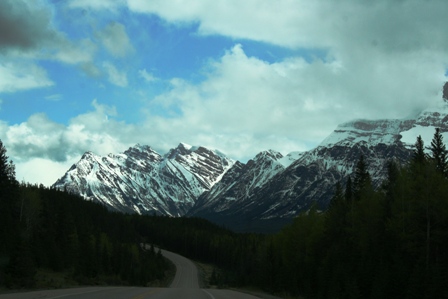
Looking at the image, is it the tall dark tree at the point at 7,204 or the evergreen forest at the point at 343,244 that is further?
the tall dark tree at the point at 7,204

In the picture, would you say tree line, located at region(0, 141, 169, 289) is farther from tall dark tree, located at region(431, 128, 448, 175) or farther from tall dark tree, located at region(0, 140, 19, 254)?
tall dark tree, located at region(431, 128, 448, 175)

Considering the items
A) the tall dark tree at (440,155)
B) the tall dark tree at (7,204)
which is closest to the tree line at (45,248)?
the tall dark tree at (7,204)

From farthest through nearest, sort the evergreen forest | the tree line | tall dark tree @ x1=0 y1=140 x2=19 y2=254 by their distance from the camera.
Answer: tall dark tree @ x1=0 y1=140 x2=19 y2=254, the evergreen forest, the tree line

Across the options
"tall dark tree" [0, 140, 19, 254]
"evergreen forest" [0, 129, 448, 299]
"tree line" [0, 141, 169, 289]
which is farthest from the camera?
"tall dark tree" [0, 140, 19, 254]

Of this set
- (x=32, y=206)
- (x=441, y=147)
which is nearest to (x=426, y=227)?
(x=441, y=147)

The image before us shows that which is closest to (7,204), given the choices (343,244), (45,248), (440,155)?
(45,248)

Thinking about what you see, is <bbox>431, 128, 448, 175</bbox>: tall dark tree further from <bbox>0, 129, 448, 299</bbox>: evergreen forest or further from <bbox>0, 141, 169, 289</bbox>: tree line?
<bbox>0, 141, 169, 289</bbox>: tree line

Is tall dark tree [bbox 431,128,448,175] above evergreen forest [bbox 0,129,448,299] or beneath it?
above

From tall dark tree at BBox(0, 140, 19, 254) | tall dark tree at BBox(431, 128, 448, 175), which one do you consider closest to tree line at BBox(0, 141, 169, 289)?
tall dark tree at BBox(0, 140, 19, 254)

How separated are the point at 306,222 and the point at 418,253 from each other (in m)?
38.3

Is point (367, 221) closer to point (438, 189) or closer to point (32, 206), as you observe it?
point (438, 189)

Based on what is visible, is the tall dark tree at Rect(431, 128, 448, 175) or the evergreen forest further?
the tall dark tree at Rect(431, 128, 448, 175)

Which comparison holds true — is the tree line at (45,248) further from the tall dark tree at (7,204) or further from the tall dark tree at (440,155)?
the tall dark tree at (440,155)

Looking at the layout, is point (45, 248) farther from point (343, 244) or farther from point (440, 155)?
point (440, 155)
